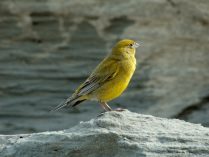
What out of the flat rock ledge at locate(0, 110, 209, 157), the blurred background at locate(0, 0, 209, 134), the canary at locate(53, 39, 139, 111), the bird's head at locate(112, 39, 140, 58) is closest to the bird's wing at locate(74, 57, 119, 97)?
the canary at locate(53, 39, 139, 111)

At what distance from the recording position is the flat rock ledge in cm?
768

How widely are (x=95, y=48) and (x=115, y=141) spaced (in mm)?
6660

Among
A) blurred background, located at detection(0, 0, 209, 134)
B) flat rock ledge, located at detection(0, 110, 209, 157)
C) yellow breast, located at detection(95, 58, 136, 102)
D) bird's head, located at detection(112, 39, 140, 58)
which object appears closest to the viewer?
flat rock ledge, located at detection(0, 110, 209, 157)

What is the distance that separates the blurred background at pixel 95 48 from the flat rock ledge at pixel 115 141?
5.91m

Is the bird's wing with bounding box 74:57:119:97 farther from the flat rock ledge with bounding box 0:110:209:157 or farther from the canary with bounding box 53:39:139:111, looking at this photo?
the flat rock ledge with bounding box 0:110:209:157

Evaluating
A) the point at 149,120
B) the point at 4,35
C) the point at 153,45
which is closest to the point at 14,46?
the point at 4,35

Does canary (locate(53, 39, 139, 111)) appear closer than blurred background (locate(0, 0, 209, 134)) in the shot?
Yes

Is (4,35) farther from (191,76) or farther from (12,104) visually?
(191,76)

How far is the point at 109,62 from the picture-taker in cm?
923

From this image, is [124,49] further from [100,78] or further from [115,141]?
[115,141]

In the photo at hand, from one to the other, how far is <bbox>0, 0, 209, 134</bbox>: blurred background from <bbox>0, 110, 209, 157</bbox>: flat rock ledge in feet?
19.4

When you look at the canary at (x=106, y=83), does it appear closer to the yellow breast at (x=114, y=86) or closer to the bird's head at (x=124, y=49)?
the yellow breast at (x=114, y=86)

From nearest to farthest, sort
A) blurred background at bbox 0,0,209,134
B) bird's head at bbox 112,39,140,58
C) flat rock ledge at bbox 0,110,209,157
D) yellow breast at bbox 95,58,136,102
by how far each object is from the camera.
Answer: flat rock ledge at bbox 0,110,209,157, yellow breast at bbox 95,58,136,102, bird's head at bbox 112,39,140,58, blurred background at bbox 0,0,209,134

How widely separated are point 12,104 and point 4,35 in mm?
1256
